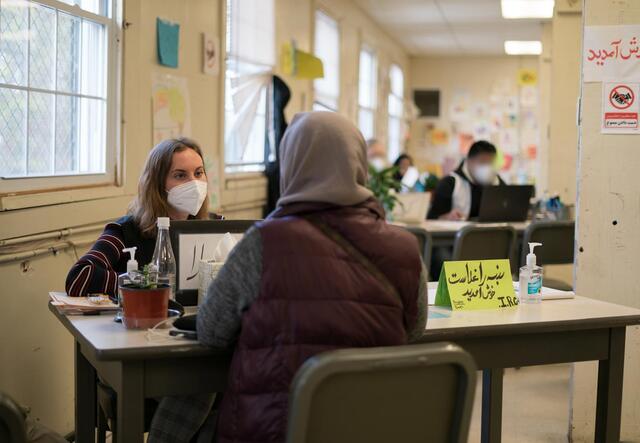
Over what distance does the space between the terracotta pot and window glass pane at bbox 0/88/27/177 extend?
1044mm

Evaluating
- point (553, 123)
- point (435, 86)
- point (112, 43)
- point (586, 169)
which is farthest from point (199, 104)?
point (435, 86)

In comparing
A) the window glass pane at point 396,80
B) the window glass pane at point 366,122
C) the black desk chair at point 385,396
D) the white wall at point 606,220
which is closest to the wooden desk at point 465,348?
the black desk chair at point 385,396

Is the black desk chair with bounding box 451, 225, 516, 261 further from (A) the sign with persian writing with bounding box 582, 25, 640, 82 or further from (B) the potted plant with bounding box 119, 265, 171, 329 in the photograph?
(B) the potted plant with bounding box 119, 265, 171, 329

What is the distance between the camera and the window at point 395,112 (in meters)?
10.9

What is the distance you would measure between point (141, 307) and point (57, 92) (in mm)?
1438

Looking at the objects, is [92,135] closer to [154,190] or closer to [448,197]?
[154,190]

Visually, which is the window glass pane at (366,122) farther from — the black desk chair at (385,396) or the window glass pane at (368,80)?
the black desk chair at (385,396)

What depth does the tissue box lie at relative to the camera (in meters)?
2.18

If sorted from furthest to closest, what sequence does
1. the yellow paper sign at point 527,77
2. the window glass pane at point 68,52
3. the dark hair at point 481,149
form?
the yellow paper sign at point 527,77
the dark hair at point 481,149
the window glass pane at point 68,52

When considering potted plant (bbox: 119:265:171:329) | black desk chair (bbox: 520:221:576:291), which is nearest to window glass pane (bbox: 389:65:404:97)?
black desk chair (bbox: 520:221:576:291)

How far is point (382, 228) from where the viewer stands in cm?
176

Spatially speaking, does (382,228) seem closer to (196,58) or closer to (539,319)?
(539,319)

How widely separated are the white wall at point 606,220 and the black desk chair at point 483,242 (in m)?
0.87

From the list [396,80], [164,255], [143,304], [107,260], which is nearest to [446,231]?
[107,260]
